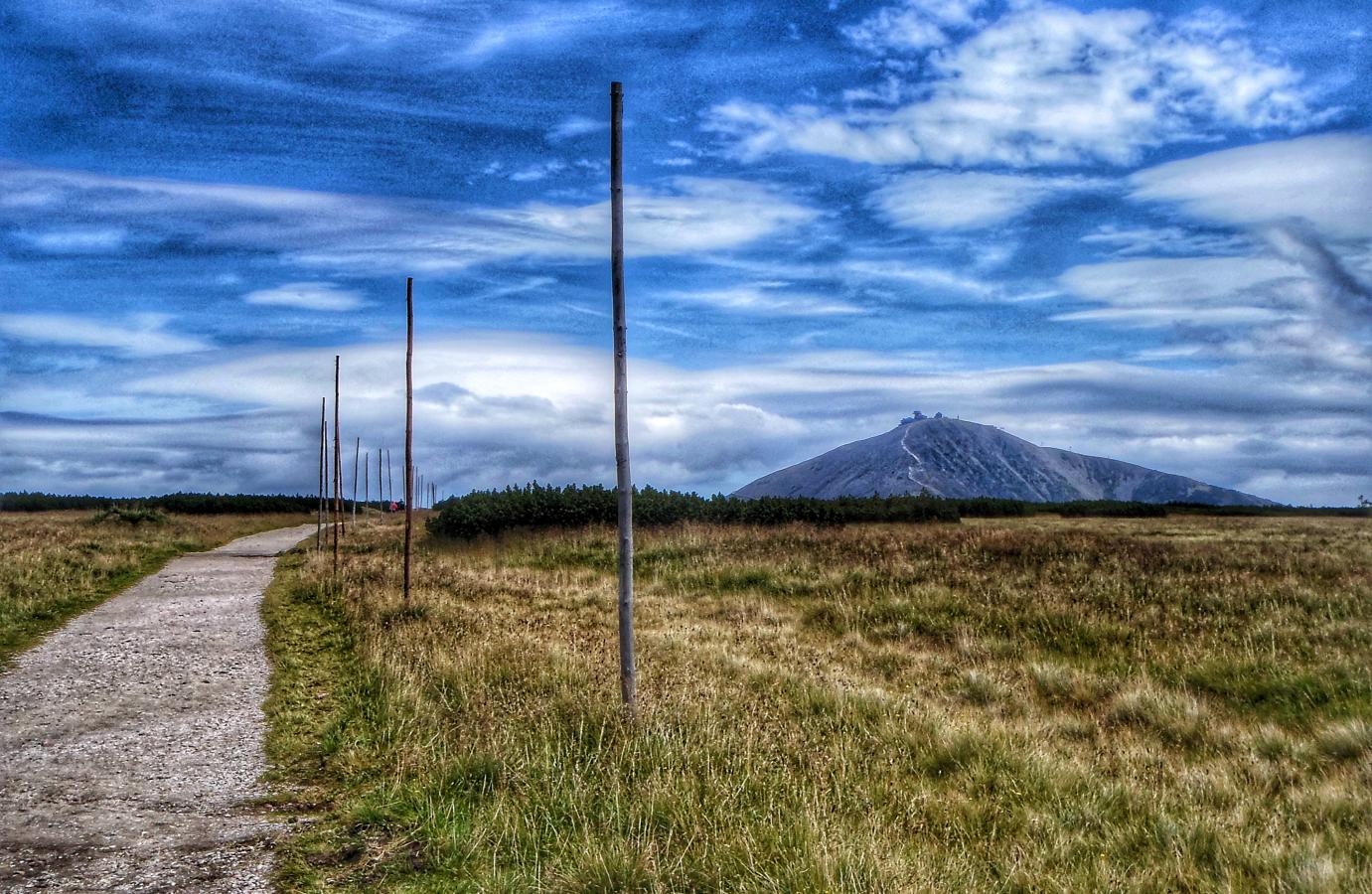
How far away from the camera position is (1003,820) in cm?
655

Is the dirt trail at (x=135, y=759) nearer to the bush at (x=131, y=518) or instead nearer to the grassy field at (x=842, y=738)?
the grassy field at (x=842, y=738)

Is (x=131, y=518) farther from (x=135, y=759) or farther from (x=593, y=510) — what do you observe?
(x=135, y=759)

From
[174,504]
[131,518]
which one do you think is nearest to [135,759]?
[131,518]

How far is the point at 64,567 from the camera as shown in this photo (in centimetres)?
2139

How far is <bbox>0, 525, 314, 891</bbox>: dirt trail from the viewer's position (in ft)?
18.1

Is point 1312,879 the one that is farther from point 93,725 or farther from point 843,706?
point 93,725

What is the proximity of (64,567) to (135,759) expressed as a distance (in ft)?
56.1

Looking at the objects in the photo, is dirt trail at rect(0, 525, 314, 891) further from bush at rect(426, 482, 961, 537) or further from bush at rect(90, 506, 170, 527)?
bush at rect(90, 506, 170, 527)

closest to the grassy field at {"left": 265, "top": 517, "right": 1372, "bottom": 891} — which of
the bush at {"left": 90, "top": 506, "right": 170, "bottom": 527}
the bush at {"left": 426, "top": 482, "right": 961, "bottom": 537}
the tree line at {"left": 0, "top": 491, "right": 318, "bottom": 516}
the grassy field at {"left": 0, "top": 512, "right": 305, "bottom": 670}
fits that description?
the grassy field at {"left": 0, "top": 512, "right": 305, "bottom": 670}

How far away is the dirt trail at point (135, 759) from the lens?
18.1ft

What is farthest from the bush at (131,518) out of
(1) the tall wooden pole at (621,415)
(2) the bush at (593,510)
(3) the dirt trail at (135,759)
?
(1) the tall wooden pole at (621,415)

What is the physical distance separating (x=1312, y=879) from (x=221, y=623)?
15.7m

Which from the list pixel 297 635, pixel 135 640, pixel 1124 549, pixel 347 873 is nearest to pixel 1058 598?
pixel 1124 549

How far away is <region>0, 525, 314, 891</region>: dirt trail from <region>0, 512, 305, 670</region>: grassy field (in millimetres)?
865
